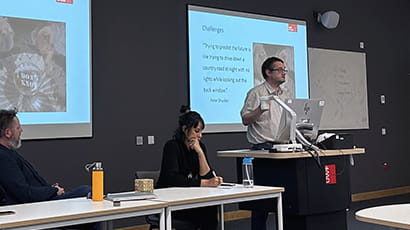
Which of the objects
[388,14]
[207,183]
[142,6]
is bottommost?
[207,183]

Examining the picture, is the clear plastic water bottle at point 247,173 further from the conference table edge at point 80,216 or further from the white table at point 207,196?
the conference table edge at point 80,216

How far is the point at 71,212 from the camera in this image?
229 cm

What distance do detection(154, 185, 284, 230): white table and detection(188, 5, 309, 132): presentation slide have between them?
7.41 ft

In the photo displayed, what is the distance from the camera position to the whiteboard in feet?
21.1

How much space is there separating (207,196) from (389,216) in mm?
1075

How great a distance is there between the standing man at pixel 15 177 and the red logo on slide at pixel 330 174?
157 centimetres

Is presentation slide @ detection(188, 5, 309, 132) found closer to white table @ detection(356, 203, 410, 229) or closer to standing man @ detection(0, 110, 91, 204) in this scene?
standing man @ detection(0, 110, 91, 204)

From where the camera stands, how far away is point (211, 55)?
17.6ft

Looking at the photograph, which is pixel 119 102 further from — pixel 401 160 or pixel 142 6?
pixel 401 160

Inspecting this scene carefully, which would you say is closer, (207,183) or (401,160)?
(207,183)

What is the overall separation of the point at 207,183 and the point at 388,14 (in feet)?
17.6

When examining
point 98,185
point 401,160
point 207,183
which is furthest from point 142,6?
point 401,160

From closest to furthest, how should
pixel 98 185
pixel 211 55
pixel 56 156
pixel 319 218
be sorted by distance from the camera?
1. pixel 98 185
2. pixel 319 218
3. pixel 56 156
4. pixel 211 55

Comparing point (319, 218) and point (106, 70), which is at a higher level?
point (106, 70)
